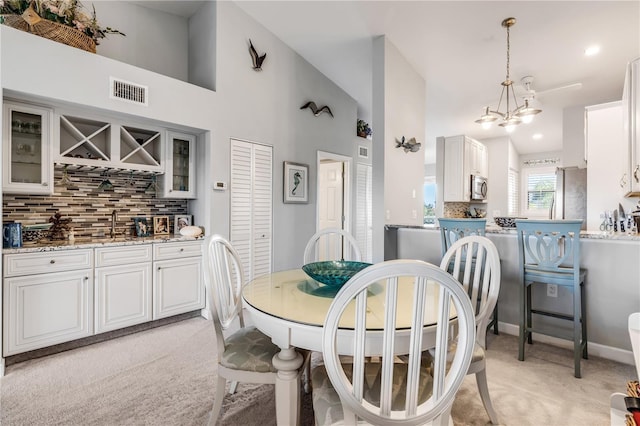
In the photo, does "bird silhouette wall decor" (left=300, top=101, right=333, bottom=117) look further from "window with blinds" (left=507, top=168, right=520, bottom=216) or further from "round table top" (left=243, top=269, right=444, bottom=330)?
"window with blinds" (left=507, top=168, right=520, bottom=216)

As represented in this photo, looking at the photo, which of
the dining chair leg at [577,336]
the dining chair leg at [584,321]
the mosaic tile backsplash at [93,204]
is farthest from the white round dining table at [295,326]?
the mosaic tile backsplash at [93,204]

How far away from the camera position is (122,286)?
107 inches

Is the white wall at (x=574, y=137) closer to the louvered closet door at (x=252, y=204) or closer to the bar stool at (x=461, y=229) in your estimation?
the bar stool at (x=461, y=229)

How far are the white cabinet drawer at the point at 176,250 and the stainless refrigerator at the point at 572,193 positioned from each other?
500 centimetres

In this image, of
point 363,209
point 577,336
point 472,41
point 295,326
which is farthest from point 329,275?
point 363,209

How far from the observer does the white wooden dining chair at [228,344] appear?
143cm

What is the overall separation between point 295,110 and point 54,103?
254cm

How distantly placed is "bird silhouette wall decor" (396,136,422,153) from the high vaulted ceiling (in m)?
0.43

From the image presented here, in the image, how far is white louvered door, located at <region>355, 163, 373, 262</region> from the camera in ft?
17.1

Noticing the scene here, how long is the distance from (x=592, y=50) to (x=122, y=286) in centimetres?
533

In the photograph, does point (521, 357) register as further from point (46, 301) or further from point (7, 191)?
point (7, 191)

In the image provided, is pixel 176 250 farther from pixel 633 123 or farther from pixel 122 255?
pixel 633 123

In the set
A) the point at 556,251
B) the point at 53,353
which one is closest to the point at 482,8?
the point at 556,251

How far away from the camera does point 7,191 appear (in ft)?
7.64
